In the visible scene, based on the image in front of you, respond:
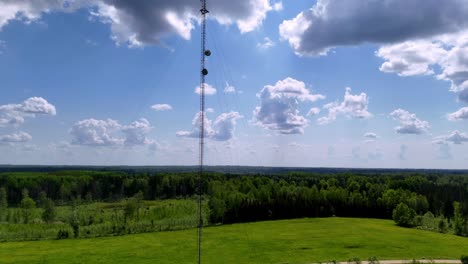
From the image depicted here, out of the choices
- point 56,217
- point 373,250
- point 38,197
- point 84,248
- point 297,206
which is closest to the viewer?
point 373,250

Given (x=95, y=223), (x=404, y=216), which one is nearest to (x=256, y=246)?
(x=404, y=216)

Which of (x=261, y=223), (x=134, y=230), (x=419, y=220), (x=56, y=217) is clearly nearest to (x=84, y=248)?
(x=134, y=230)

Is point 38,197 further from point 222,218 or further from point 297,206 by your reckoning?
point 297,206

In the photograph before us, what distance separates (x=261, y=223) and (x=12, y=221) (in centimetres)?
8668

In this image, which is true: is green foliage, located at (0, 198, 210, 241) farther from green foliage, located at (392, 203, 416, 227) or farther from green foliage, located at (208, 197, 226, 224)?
green foliage, located at (392, 203, 416, 227)

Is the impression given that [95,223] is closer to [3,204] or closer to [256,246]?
[3,204]

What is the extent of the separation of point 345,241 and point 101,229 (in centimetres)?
6899

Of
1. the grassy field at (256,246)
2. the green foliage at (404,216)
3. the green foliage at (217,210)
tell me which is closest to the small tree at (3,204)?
the grassy field at (256,246)

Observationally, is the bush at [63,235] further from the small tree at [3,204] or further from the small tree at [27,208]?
the small tree at [3,204]

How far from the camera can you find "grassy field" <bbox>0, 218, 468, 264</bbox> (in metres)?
77.2

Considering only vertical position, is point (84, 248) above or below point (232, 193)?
below

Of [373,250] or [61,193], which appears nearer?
[373,250]

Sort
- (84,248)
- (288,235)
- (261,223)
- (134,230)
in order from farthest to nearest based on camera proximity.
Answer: (261,223), (134,230), (288,235), (84,248)

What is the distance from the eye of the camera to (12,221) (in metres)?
146
